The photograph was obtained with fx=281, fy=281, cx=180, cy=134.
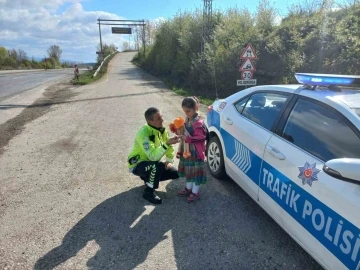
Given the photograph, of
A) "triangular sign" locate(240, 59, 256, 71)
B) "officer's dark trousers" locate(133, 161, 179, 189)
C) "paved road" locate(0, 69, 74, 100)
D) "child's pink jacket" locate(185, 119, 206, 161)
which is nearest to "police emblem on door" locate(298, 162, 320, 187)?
"child's pink jacket" locate(185, 119, 206, 161)

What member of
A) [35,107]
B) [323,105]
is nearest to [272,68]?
[35,107]

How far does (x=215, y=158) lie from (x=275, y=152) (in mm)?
1624

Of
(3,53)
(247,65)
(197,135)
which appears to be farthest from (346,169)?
(3,53)

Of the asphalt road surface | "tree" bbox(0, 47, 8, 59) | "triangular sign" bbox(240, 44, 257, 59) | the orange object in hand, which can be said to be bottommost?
the asphalt road surface

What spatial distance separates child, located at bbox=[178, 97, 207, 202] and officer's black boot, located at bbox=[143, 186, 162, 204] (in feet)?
1.34

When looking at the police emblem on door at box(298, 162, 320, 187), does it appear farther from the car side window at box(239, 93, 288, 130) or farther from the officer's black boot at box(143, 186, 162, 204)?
the officer's black boot at box(143, 186, 162, 204)

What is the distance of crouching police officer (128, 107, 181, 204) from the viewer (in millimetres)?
3504

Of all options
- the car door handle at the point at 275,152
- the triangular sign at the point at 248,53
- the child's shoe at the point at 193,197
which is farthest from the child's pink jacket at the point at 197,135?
the triangular sign at the point at 248,53

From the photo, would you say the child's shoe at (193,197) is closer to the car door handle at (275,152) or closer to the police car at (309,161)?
the police car at (309,161)

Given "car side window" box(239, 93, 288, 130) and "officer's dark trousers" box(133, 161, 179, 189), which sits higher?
"car side window" box(239, 93, 288, 130)

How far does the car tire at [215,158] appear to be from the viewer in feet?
13.5

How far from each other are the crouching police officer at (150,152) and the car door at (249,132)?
0.79 meters

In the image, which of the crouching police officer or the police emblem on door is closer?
the police emblem on door

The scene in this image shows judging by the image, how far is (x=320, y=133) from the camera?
2.46 m
